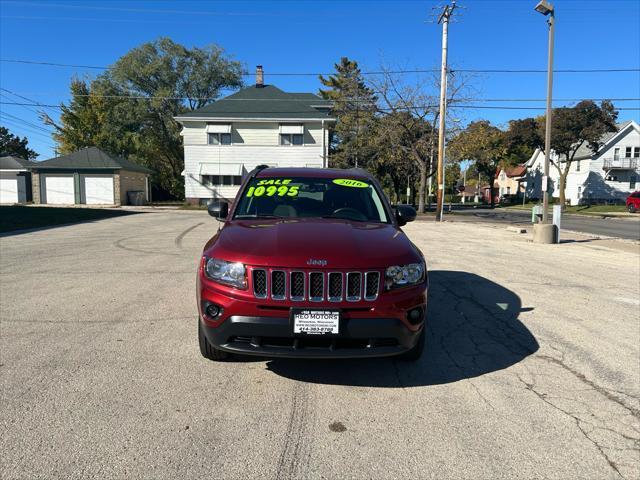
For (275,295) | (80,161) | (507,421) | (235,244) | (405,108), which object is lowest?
(507,421)

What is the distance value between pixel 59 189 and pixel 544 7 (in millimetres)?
35196

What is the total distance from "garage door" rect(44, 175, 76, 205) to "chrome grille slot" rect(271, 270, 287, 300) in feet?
126

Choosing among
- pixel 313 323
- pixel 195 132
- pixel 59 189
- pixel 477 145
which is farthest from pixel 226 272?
pixel 477 145

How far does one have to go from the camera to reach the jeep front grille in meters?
3.35

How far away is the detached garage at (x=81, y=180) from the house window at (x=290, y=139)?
42.3ft

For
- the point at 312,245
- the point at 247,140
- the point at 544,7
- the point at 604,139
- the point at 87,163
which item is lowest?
the point at 312,245

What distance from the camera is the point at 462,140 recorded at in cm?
3359

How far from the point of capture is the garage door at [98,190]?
36375 mm

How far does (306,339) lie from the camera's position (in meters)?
3.33

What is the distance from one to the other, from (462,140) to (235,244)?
3268 centimetres

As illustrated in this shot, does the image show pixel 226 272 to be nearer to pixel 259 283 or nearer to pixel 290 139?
pixel 259 283

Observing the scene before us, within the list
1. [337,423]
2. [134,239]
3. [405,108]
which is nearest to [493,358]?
[337,423]

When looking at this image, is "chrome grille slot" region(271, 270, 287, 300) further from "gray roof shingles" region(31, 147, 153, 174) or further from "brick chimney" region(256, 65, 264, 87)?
"brick chimney" region(256, 65, 264, 87)

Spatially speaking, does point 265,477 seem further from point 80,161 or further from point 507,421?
point 80,161
